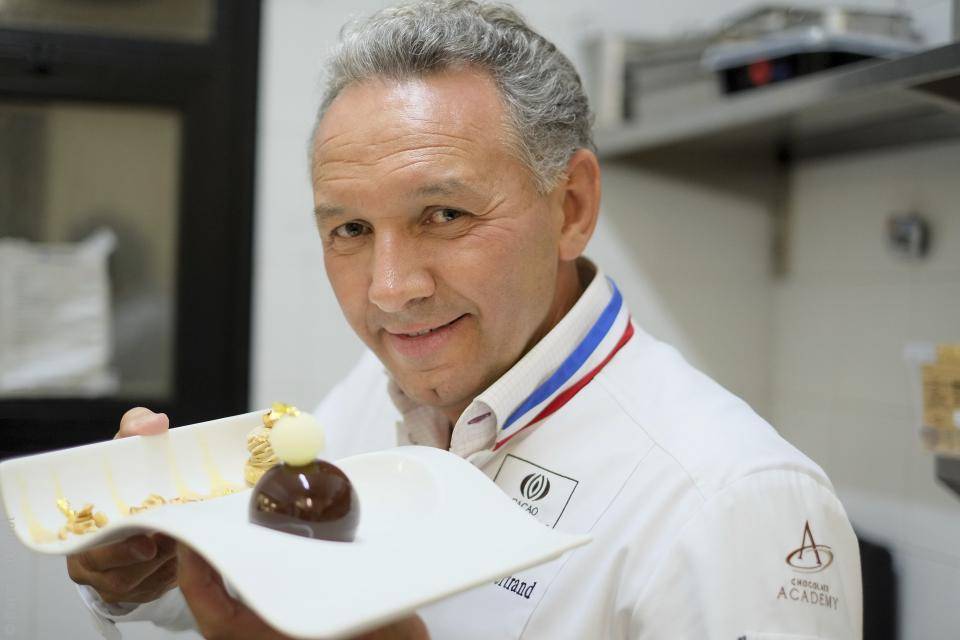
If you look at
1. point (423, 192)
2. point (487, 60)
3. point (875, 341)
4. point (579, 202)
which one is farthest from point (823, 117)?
point (423, 192)

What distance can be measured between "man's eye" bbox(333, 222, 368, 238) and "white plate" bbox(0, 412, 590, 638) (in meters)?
0.24

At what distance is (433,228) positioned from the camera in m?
0.88

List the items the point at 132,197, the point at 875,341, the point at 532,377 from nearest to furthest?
the point at 532,377, the point at 875,341, the point at 132,197

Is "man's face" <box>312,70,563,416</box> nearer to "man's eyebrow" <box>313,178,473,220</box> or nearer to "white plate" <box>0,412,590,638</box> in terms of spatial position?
"man's eyebrow" <box>313,178,473,220</box>

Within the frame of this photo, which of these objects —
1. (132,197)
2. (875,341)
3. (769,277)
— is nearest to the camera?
(875,341)

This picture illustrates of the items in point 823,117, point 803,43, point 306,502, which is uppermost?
point 803,43

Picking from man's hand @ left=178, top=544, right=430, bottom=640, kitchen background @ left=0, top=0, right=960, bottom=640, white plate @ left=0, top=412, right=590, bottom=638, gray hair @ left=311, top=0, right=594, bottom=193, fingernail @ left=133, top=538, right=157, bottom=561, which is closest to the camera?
white plate @ left=0, top=412, right=590, bottom=638

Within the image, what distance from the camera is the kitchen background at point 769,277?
5.69 feet

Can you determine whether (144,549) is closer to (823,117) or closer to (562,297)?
(562,297)

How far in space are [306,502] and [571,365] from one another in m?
0.50

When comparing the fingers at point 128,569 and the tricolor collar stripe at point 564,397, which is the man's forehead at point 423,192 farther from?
the fingers at point 128,569

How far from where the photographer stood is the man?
31.0 inches

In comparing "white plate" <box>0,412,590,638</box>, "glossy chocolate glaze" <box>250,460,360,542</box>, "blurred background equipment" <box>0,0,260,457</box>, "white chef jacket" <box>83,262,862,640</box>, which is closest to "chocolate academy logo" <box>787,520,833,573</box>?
"white chef jacket" <box>83,262,862,640</box>

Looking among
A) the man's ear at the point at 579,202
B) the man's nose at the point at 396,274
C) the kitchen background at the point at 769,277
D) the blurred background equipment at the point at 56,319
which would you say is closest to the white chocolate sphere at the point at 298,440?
the man's nose at the point at 396,274
